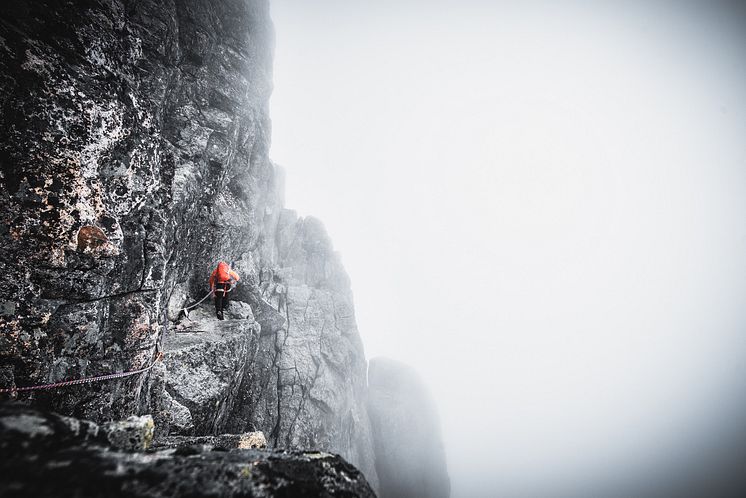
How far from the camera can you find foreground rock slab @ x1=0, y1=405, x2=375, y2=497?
2.16m

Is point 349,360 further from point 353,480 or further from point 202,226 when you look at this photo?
point 353,480

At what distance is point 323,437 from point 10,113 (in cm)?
2331

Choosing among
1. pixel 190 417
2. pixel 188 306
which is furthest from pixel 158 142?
pixel 190 417

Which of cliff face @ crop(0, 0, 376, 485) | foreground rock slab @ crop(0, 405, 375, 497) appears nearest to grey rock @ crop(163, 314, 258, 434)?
cliff face @ crop(0, 0, 376, 485)

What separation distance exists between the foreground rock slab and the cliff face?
481 cm

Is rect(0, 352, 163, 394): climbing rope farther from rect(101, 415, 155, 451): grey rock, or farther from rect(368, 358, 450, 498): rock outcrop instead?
rect(368, 358, 450, 498): rock outcrop

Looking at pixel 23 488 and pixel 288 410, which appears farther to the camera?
pixel 288 410

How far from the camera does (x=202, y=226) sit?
47.8 ft

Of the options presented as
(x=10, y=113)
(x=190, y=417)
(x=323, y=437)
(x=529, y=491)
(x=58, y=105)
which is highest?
(x=58, y=105)

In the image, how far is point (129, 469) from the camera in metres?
2.51

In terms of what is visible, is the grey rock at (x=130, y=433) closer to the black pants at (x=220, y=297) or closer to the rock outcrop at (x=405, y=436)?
the black pants at (x=220, y=297)

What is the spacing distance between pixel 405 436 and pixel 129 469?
3964 cm

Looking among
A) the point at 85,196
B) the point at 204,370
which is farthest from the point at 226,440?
the point at 85,196

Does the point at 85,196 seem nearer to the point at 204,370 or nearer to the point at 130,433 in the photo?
the point at 130,433
